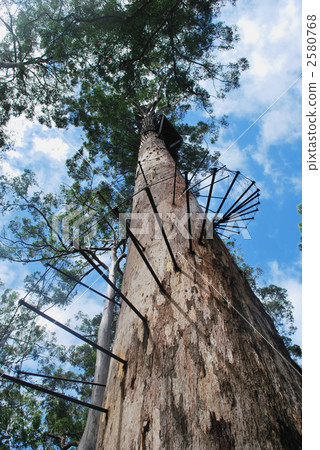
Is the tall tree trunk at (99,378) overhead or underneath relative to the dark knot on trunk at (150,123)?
underneath

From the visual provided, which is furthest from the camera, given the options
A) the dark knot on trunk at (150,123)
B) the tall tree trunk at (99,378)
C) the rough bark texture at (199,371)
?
the dark knot on trunk at (150,123)

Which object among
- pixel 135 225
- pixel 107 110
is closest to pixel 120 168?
pixel 107 110

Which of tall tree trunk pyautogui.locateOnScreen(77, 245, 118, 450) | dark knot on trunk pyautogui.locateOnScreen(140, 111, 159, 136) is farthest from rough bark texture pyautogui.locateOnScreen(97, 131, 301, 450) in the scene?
dark knot on trunk pyautogui.locateOnScreen(140, 111, 159, 136)

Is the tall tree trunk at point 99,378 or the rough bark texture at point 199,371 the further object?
the tall tree trunk at point 99,378

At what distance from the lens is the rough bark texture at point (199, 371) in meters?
0.77

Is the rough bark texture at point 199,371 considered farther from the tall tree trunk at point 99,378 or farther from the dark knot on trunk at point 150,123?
the dark knot on trunk at point 150,123

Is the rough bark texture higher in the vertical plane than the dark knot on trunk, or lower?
lower

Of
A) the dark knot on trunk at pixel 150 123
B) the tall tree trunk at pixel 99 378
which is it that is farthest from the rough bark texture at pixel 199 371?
the dark knot on trunk at pixel 150 123

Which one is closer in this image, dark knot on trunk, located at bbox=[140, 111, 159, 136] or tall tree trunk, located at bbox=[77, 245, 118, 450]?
tall tree trunk, located at bbox=[77, 245, 118, 450]

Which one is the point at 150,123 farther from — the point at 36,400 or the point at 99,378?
the point at 36,400

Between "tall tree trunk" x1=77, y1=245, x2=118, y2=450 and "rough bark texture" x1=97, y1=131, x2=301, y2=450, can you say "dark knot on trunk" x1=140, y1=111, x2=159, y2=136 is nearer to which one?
"tall tree trunk" x1=77, y1=245, x2=118, y2=450

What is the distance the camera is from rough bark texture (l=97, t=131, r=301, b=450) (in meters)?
0.77

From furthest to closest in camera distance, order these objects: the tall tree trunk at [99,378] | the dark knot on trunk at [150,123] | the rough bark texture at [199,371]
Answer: the dark knot on trunk at [150,123] → the tall tree trunk at [99,378] → the rough bark texture at [199,371]

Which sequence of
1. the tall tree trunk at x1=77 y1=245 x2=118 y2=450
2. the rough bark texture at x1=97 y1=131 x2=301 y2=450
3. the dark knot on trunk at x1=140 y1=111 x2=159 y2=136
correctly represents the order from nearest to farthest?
the rough bark texture at x1=97 y1=131 x2=301 y2=450
the tall tree trunk at x1=77 y1=245 x2=118 y2=450
the dark knot on trunk at x1=140 y1=111 x2=159 y2=136
